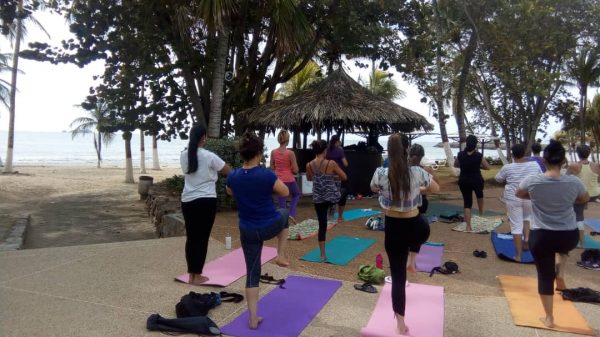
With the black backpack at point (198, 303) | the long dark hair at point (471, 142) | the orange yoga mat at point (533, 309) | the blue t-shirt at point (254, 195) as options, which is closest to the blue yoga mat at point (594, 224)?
the long dark hair at point (471, 142)

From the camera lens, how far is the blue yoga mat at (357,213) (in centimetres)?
948

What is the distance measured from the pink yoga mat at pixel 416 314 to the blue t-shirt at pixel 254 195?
1.25 metres

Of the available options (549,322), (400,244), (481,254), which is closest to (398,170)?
(400,244)

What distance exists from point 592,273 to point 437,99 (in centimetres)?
963

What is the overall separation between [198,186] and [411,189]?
218 centimetres

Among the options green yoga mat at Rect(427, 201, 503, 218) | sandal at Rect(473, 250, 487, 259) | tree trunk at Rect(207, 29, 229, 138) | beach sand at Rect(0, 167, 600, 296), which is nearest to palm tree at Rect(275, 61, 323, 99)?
beach sand at Rect(0, 167, 600, 296)

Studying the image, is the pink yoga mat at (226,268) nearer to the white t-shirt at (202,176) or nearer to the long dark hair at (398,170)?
the white t-shirt at (202,176)

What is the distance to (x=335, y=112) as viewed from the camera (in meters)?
11.1

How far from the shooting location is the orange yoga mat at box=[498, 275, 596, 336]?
3.95 metres

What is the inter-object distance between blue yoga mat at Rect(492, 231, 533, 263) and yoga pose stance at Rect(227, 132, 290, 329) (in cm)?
397

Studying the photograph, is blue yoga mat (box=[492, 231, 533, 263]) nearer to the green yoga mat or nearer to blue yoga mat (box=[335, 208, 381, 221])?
the green yoga mat

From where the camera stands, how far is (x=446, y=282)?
5.30 meters

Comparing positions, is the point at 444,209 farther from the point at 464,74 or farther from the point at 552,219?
the point at 552,219

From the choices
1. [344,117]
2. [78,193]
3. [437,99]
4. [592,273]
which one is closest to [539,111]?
[437,99]
